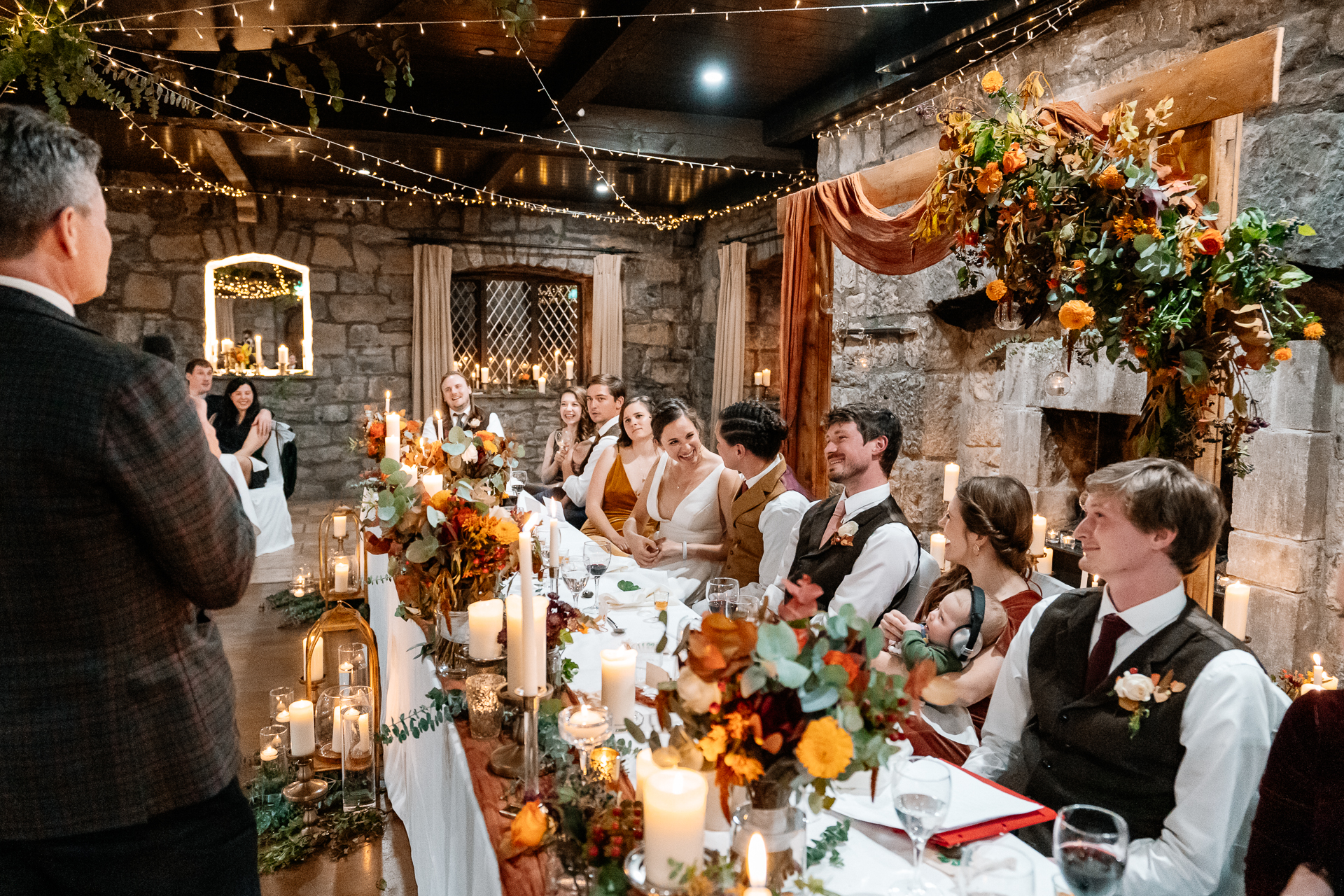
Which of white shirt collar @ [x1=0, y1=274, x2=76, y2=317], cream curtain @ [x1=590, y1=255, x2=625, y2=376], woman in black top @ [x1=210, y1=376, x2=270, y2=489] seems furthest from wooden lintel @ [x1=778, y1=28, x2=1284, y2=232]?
cream curtain @ [x1=590, y1=255, x2=625, y2=376]

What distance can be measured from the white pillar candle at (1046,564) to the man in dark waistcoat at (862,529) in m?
0.84

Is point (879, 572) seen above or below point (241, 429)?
below

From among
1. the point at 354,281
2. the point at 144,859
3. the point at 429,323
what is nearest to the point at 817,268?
the point at 144,859

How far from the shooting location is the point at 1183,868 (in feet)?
4.18

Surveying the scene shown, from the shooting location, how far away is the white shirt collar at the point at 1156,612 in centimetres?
146

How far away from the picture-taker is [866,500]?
254 cm

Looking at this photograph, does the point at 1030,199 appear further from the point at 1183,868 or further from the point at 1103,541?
the point at 1183,868

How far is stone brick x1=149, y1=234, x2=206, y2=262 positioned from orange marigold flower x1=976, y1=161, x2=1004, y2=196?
7.16 metres

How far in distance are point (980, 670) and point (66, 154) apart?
1.94 meters

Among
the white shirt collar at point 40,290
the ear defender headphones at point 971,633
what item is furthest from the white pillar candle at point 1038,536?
the white shirt collar at point 40,290

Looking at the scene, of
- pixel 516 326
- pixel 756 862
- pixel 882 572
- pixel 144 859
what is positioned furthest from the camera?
pixel 516 326

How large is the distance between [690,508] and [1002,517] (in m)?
1.65

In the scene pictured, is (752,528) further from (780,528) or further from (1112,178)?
(1112,178)

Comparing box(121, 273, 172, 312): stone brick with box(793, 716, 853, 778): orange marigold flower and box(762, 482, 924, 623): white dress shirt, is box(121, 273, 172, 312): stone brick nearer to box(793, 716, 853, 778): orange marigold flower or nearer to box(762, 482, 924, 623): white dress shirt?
box(762, 482, 924, 623): white dress shirt
